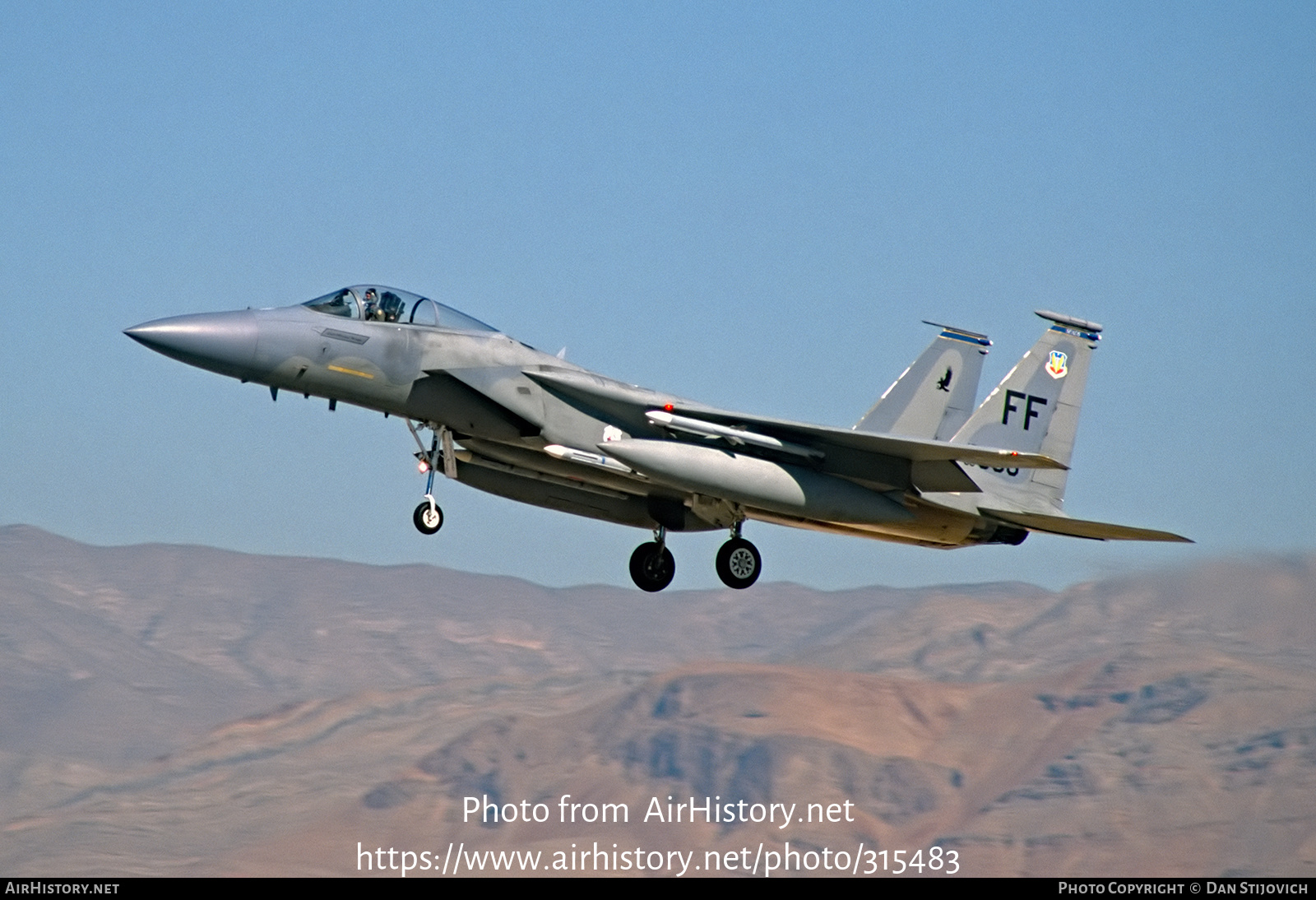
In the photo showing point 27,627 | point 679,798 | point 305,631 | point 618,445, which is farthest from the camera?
point 305,631

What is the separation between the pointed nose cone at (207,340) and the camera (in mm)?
16594

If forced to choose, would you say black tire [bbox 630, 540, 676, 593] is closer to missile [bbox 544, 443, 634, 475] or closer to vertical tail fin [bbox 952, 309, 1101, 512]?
missile [bbox 544, 443, 634, 475]

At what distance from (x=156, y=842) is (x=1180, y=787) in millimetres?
56474

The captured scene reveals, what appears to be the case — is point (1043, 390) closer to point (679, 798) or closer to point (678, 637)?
point (679, 798)

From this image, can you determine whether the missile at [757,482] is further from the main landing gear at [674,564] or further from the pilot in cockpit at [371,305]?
the pilot in cockpit at [371,305]

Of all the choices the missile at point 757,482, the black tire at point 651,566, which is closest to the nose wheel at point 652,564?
the black tire at point 651,566

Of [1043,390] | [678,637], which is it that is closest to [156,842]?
[678,637]

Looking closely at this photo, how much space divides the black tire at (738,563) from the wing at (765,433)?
1.36m

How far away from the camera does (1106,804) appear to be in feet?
292

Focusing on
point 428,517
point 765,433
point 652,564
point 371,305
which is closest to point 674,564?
point 652,564

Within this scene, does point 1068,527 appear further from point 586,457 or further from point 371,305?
point 371,305

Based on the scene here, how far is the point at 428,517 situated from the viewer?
17391mm

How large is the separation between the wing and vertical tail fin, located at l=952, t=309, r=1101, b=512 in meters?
2.60
